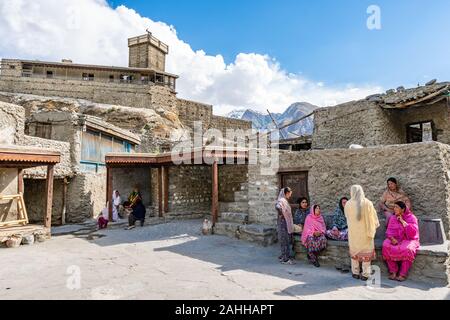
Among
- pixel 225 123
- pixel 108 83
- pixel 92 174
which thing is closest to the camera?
pixel 92 174

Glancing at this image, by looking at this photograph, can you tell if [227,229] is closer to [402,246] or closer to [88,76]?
[402,246]

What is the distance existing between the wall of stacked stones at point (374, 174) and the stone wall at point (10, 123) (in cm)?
952

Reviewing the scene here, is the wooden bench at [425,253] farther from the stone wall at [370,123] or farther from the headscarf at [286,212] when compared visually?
the stone wall at [370,123]

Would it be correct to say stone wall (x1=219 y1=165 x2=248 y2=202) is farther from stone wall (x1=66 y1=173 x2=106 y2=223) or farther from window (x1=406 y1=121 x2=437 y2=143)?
window (x1=406 y1=121 x2=437 y2=143)

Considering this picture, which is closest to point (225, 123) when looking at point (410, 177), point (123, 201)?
point (123, 201)

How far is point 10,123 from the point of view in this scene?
11.0m

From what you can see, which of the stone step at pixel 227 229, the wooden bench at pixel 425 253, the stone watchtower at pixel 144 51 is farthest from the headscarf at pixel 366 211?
the stone watchtower at pixel 144 51

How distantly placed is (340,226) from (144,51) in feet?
114

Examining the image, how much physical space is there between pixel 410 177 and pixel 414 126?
7.68 m

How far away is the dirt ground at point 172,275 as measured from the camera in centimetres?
439

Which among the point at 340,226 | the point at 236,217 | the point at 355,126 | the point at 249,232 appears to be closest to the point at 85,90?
the point at 236,217

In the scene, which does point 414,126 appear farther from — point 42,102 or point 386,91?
point 42,102
